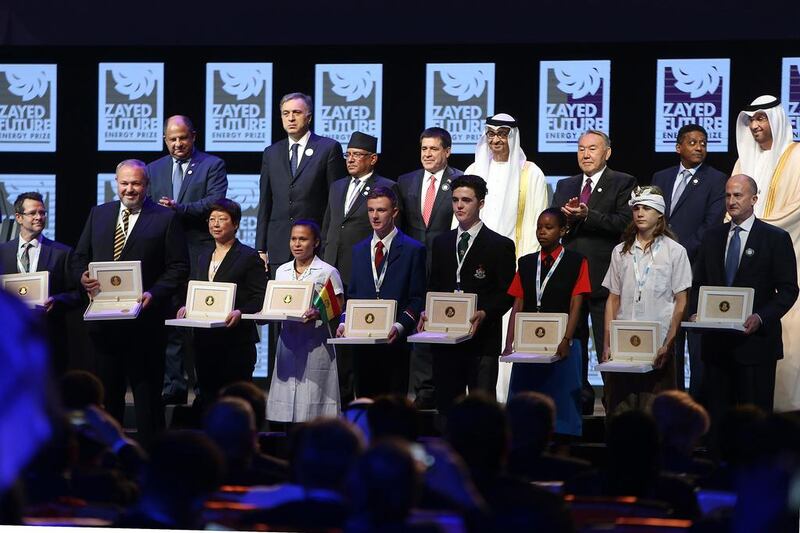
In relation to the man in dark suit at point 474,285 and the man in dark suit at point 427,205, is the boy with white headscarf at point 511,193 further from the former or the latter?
the man in dark suit at point 474,285

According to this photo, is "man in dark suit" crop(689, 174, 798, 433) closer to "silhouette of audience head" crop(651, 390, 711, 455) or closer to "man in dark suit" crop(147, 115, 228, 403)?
"silhouette of audience head" crop(651, 390, 711, 455)

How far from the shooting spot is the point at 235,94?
30.9 feet

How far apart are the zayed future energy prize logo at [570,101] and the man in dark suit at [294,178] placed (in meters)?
1.75

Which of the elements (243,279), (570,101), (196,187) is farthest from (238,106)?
(243,279)

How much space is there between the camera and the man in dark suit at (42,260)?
734cm

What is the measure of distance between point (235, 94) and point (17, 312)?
6.79 metres

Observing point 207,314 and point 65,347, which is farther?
point 65,347

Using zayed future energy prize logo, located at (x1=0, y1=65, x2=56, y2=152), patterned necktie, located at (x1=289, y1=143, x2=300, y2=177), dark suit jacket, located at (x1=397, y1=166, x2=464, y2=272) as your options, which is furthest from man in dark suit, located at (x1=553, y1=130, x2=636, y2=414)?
zayed future energy prize logo, located at (x1=0, y1=65, x2=56, y2=152)

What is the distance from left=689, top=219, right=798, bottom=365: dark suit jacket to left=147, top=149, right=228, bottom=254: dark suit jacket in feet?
9.82

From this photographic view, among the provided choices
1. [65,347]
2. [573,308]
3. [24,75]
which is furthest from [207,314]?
[24,75]

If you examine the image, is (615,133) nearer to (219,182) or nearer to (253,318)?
(219,182)

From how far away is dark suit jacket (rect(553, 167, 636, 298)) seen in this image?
7.55 meters

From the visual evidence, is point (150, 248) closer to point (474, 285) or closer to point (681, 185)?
point (474, 285)

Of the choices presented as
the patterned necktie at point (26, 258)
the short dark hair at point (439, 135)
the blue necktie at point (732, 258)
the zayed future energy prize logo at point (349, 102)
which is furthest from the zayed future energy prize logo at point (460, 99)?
the patterned necktie at point (26, 258)
